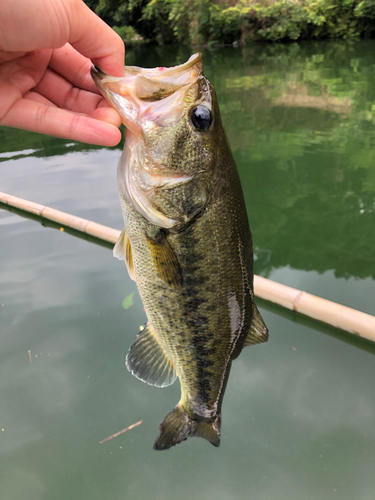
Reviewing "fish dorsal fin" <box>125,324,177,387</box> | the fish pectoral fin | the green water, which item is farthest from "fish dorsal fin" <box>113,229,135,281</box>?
the green water

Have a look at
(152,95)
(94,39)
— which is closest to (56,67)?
(94,39)

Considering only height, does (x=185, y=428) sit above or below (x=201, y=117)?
below

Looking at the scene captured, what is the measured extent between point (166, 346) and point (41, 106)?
41.5 inches

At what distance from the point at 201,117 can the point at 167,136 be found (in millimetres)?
123

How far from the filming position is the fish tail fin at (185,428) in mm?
1428

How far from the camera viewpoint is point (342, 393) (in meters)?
2.18

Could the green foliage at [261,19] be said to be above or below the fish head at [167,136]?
above

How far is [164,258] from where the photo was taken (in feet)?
3.95

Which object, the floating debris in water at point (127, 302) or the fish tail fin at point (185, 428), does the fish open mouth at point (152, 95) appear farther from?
the floating debris in water at point (127, 302)

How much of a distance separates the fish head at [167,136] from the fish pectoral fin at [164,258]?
0.22 feet

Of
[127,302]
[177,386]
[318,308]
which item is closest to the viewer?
[177,386]

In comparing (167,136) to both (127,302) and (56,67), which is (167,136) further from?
(127,302)

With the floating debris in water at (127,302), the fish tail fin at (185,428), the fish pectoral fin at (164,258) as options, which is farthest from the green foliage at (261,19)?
the fish tail fin at (185,428)

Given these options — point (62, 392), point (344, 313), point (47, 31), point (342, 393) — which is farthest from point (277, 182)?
point (47, 31)
